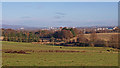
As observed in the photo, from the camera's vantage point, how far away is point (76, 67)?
1847 cm

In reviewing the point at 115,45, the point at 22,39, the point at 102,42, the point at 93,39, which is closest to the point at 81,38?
the point at 93,39

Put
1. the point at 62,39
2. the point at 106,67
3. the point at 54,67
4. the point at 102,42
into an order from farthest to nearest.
→ 1. the point at 62,39
2. the point at 102,42
3. the point at 106,67
4. the point at 54,67

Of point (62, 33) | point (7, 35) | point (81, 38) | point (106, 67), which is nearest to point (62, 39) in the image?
point (62, 33)

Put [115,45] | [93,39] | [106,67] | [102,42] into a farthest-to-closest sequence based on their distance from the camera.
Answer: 1. [93,39]
2. [102,42]
3. [115,45]
4. [106,67]

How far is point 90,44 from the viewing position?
82188 millimetres

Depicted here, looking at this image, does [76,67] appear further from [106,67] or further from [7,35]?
[7,35]

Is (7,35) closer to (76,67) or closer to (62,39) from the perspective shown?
(62,39)

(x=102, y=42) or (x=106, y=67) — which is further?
(x=102, y=42)

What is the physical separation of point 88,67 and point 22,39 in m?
76.7

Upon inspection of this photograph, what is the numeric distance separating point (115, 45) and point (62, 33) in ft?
118

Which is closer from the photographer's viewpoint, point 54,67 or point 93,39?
point 54,67

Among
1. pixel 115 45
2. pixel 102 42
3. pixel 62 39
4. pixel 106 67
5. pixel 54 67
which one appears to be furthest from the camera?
pixel 62 39

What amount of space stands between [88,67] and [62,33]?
3456 inches

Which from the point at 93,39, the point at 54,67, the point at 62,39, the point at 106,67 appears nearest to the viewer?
the point at 54,67
